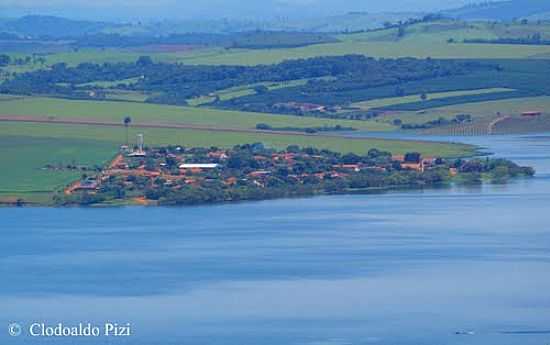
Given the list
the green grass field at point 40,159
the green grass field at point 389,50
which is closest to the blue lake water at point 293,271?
the green grass field at point 40,159

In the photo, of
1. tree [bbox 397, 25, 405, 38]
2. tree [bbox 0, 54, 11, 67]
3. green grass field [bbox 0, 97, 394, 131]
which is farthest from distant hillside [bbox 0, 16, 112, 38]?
green grass field [bbox 0, 97, 394, 131]

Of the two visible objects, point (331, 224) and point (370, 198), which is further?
point (370, 198)

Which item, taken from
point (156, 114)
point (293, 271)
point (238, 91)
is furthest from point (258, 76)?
point (293, 271)

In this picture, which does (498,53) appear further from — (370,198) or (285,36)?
A: (370,198)

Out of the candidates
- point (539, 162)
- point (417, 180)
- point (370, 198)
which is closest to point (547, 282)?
point (370, 198)

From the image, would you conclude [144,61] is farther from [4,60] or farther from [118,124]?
[118,124]

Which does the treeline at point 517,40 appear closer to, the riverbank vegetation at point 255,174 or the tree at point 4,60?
the tree at point 4,60
